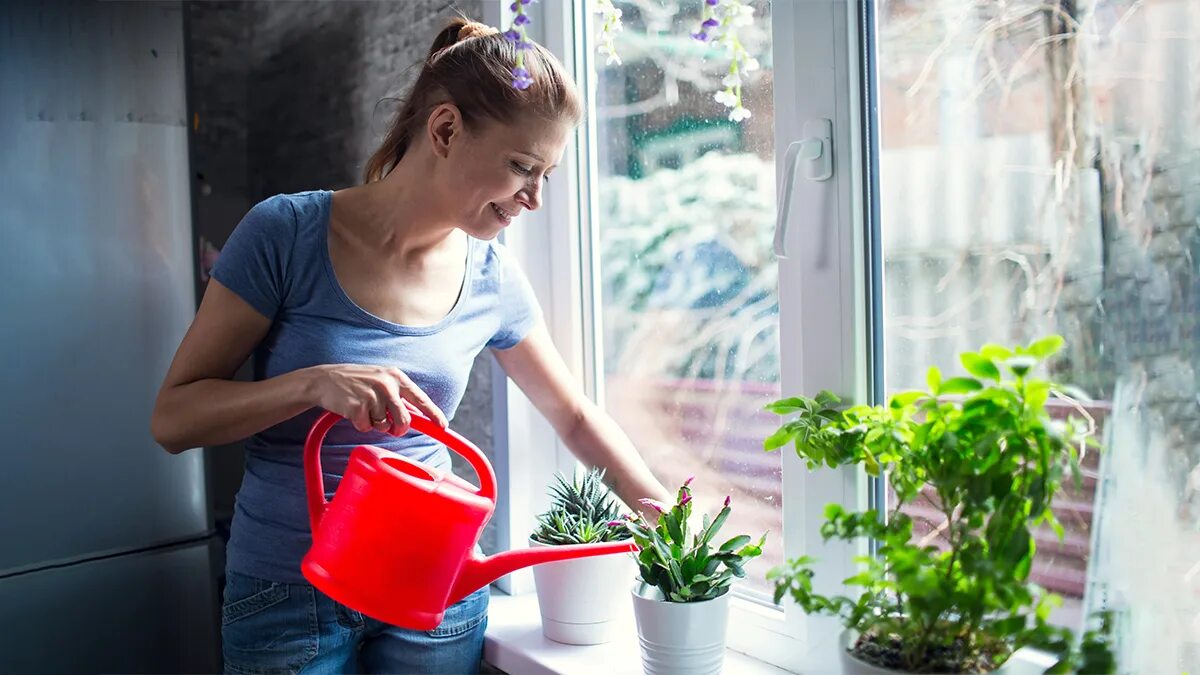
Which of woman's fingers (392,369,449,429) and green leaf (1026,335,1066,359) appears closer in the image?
green leaf (1026,335,1066,359)

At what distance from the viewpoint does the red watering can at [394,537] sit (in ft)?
3.33

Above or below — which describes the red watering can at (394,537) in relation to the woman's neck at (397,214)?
below

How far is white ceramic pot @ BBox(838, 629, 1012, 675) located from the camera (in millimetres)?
780

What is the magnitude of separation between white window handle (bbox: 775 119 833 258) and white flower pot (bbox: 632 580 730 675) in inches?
17.6

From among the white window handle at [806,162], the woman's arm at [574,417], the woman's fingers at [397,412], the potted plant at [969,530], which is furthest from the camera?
the woman's arm at [574,417]

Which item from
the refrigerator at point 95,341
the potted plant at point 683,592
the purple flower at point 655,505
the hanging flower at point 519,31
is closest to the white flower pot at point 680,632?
the potted plant at point 683,592

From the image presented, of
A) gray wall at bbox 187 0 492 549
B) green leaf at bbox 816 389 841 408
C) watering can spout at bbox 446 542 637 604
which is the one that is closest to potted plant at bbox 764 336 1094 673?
green leaf at bbox 816 389 841 408

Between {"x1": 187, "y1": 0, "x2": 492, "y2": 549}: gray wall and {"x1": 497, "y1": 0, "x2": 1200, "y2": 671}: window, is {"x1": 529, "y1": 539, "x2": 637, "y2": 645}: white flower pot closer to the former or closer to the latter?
{"x1": 497, "y1": 0, "x2": 1200, "y2": 671}: window

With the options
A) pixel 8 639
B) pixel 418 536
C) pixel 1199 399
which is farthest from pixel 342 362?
pixel 1199 399

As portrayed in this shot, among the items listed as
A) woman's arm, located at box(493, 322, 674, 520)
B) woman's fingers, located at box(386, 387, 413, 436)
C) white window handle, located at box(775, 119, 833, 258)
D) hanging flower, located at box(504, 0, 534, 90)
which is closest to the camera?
hanging flower, located at box(504, 0, 534, 90)

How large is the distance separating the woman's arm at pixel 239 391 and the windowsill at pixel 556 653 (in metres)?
0.45

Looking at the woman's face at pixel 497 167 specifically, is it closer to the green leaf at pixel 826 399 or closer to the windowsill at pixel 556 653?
the green leaf at pixel 826 399

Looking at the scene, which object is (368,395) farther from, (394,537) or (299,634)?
(299,634)

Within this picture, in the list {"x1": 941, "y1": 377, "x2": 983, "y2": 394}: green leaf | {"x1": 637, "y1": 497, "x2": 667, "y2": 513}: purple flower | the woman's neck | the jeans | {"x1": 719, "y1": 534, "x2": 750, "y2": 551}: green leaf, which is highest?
the woman's neck
